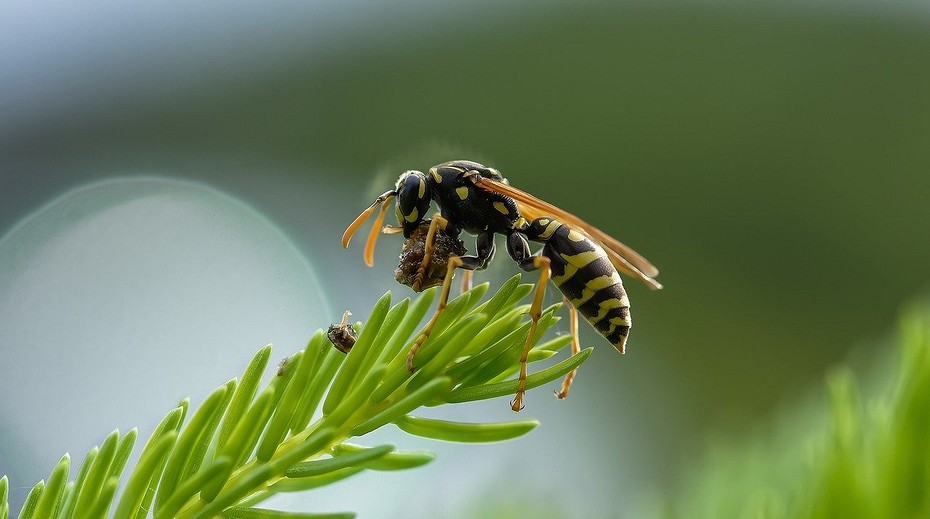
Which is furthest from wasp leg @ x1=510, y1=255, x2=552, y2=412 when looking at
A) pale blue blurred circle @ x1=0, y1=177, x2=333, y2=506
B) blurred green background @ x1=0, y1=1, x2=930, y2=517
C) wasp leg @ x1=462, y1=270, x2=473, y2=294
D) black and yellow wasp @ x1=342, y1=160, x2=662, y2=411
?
blurred green background @ x1=0, y1=1, x2=930, y2=517

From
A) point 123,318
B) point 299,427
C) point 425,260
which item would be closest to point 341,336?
point 299,427

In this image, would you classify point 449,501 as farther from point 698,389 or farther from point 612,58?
point 612,58

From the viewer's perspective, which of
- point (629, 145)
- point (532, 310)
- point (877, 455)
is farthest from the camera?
point (629, 145)

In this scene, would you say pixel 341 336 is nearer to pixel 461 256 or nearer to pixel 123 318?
pixel 461 256

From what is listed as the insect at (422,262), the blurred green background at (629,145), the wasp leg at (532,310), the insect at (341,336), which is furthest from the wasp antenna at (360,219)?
the blurred green background at (629,145)

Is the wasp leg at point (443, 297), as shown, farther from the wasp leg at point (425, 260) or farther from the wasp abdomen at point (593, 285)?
the wasp abdomen at point (593, 285)
